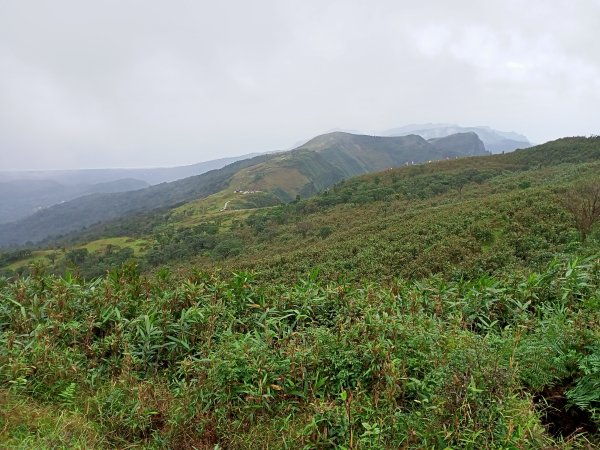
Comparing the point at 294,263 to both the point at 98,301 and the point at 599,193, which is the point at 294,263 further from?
the point at 98,301

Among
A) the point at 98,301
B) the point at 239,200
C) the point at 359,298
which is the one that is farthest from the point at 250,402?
the point at 239,200

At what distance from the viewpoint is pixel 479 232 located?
21.6 metres

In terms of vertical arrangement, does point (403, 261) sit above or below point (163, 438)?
below

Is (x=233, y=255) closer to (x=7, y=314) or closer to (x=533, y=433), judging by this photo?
(x=7, y=314)

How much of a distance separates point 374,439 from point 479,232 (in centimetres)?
2158

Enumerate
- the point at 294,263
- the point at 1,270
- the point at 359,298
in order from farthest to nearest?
the point at 1,270
the point at 294,263
the point at 359,298

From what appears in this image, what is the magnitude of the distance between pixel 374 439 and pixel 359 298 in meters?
2.21

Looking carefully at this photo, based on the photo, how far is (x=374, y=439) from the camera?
266 cm

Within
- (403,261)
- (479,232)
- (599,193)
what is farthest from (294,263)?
(599,193)

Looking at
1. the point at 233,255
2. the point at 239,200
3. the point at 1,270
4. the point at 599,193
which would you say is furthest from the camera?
the point at 239,200

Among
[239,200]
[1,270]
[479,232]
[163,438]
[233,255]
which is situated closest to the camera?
[163,438]

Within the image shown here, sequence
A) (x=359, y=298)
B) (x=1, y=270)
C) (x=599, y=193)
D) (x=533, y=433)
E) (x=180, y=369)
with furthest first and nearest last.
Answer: (x=1, y=270), (x=599, y=193), (x=359, y=298), (x=180, y=369), (x=533, y=433)

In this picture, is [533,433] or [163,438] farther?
[163,438]

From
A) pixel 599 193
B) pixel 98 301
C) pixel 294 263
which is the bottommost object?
pixel 294 263
